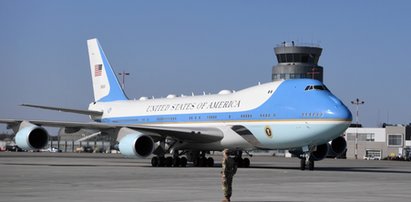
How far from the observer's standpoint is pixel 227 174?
64.1ft

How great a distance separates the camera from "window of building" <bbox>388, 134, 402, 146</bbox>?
348ft

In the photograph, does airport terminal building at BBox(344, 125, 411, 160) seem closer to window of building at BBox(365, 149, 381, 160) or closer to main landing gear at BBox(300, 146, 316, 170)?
A: window of building at BBox(365, 149, 381, 160)

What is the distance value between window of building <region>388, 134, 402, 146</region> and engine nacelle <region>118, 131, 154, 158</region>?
2710 inches

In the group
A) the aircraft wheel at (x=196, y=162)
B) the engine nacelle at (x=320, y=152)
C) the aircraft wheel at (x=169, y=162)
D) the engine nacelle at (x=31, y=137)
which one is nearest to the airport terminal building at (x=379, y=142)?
the aircraft wheel at (x=196, y=162)

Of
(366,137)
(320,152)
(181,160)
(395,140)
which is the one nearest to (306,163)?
(320,152)

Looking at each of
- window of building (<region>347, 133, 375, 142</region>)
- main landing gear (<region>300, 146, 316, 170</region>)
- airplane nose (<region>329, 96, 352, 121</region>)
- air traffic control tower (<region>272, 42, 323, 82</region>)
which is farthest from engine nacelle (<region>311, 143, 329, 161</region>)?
air traffic control tower (<region>272, 42, 323, 82</region>)

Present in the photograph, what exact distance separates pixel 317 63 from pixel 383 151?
1385 inches

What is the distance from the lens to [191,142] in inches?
1809

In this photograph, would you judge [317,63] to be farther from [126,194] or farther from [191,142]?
[126,194]

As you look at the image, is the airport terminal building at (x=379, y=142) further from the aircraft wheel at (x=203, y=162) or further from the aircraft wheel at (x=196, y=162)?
the aircraft wheel at (x=203, y=162)

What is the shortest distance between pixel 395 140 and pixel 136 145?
69.9 metres

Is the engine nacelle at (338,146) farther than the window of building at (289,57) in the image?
No

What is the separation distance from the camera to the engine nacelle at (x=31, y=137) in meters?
42.3

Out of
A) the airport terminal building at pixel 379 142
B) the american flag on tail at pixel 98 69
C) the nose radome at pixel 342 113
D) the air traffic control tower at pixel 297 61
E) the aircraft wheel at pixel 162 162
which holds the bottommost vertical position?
the aircraft wheel at pixel 162 162
